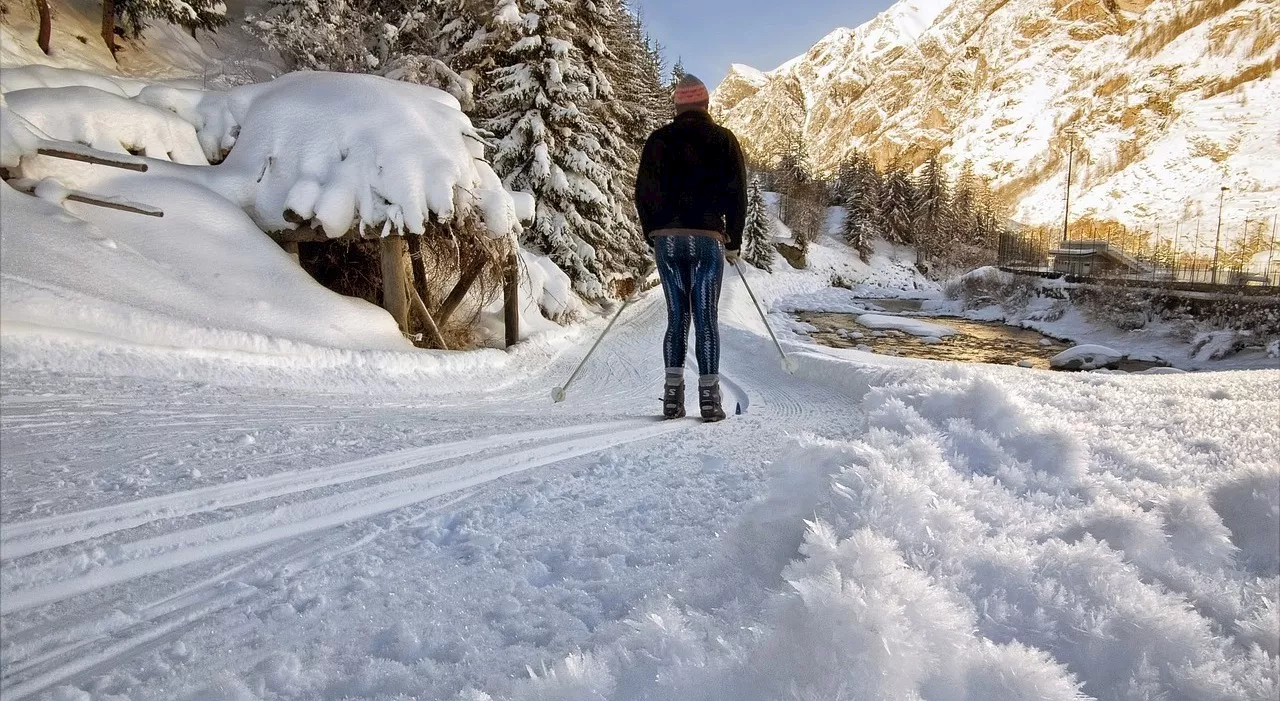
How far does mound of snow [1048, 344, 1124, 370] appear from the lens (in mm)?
13930

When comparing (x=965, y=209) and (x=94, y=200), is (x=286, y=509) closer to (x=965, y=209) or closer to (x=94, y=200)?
(x=94, y=200)

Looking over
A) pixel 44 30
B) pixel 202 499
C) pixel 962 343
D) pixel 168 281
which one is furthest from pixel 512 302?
pixel 962 343

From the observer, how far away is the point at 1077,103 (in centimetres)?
11100

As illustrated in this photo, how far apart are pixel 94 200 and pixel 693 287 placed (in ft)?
14.9

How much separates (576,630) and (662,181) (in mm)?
3104

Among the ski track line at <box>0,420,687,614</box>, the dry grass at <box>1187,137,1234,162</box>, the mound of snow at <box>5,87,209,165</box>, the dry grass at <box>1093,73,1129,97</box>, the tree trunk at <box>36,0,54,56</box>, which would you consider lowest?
the ski track line at <box>0,420,687,614</box>

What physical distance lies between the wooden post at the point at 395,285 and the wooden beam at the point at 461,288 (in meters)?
1.20

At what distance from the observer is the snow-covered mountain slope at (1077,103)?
7256 cm

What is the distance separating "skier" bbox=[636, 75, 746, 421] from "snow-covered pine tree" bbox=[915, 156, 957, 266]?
215 feet

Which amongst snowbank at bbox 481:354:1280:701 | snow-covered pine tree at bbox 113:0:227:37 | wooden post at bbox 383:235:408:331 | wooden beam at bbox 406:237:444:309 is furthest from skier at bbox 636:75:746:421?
snow-covered pine tree at bbox 113:0:227:37

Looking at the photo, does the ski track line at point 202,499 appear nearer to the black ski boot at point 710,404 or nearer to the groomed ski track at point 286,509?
the groomed ski track at point 286,509

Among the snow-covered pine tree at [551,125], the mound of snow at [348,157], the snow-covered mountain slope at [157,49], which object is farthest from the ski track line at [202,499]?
the snow-covered mountain slope at [157,49]

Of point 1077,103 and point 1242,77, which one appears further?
point 1077,103

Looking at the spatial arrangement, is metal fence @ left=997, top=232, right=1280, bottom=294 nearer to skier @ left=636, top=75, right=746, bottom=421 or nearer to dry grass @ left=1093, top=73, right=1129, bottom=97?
skier @ left=636, top=75, right=746, bottom=421
